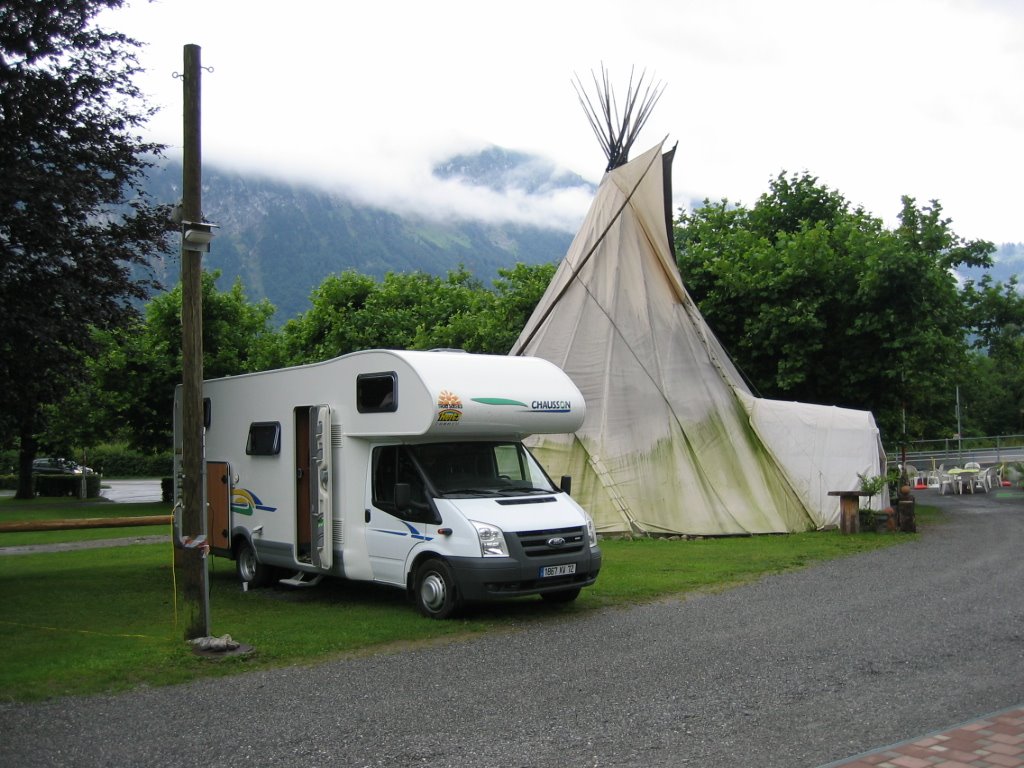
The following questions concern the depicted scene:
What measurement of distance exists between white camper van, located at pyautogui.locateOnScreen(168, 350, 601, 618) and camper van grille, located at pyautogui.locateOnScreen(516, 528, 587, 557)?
14 millimetres

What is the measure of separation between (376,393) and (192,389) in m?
2.61

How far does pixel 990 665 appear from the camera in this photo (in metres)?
8.04

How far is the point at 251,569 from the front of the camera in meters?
13.8

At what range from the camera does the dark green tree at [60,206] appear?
12219 millimetres

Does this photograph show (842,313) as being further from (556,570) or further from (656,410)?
(556,570)

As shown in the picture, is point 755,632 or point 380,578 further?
point 380,578

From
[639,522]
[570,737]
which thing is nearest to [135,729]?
[570,737]

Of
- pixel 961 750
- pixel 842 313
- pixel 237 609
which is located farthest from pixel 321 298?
pixel 961 750

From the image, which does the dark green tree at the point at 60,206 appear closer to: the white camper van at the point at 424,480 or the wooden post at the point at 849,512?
the white camper van at the point at 424,480

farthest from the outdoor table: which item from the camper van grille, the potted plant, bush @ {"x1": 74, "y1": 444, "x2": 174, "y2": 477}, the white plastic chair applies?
bush @ {"x1": 74, "y1": 444, "x2": 174, "y2": 477}

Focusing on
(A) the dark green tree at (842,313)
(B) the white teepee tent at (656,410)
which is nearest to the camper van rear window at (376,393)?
(B) the white teepee tent at (656,410)

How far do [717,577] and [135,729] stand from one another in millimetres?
8707

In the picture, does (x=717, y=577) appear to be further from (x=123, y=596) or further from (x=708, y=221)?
(x=708, y=221)

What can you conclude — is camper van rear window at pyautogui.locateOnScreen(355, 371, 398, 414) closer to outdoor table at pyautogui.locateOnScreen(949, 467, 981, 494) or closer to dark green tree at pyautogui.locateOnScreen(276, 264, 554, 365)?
dark green tree at pyautogui.locateOnScreen(276, 264, 554, 365)
